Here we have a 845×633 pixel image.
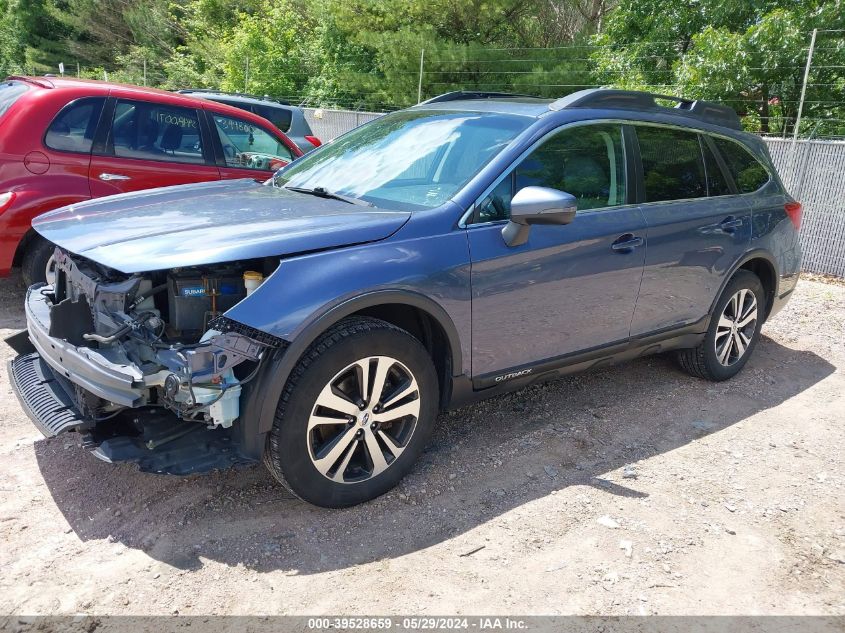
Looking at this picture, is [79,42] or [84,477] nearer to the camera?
[84,477]

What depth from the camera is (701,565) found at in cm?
308

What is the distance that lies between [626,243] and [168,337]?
2.49 m

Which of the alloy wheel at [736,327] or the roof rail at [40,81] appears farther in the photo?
the roof rail at [40,81]

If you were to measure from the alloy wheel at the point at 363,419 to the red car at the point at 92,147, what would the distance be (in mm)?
3263

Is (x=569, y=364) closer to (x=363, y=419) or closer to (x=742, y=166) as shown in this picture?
(x=363, y=419)

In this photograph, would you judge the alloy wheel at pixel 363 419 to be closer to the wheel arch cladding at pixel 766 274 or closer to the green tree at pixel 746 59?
the wheel arch cladding at pixel 766 274

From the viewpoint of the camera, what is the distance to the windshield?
3.64 m

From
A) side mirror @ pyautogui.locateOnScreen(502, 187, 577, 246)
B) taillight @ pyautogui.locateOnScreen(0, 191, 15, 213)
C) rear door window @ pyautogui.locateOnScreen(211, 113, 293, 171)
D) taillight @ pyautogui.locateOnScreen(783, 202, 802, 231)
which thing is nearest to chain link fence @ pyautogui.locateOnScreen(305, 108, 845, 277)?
taillight @ pyautogui.locateOnScreen(783, 202, 802, 231)

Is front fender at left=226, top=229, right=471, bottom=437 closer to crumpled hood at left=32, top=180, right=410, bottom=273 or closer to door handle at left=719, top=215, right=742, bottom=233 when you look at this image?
crumpled hood at left=32, top=180, right=410, bottom=273

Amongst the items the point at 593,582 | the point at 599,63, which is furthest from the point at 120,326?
the point at 599,63

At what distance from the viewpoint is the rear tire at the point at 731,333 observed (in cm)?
492

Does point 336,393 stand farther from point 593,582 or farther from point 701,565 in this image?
point 701,565

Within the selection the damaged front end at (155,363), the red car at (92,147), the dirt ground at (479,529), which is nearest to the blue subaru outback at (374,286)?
the damaged front end at (155,363)

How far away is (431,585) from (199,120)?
5.03m
